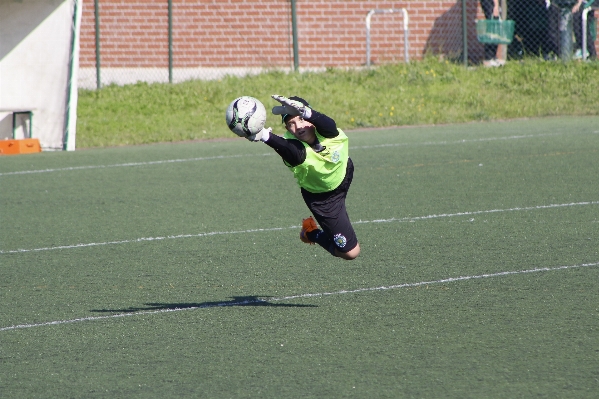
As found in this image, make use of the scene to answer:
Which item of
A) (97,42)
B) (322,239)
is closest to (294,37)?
Result: (97,42)

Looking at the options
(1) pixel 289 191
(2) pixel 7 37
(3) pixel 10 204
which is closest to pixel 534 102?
(1) pixel 289 191

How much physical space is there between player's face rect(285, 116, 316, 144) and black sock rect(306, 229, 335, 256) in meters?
0.94

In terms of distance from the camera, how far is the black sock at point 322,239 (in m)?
7.39

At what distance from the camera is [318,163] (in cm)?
678

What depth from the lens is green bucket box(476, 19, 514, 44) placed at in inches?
846

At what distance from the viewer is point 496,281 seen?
7473 mm

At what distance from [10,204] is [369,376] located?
785 cm

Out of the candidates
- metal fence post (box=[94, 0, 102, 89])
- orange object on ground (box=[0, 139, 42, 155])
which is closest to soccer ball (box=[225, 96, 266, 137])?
orange object on ground (box=[0, 139, 42, 155])

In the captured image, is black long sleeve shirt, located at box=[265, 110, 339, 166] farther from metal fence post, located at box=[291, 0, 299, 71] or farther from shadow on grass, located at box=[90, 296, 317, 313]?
metal fence post, located at box=[291, 0, 299, 71]

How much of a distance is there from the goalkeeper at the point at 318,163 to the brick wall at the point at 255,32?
15735mm

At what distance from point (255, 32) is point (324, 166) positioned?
652 inches

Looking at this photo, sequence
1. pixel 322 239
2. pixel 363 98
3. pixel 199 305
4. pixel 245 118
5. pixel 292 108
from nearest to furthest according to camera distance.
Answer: pixel 245 118 < pixel 292 108 < pixel 199 305 < pixel 322 239 < pixel 363 98

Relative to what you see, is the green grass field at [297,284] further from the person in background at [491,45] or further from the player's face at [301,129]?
the person in background at [491,45]

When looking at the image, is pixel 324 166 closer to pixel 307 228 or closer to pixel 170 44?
pixel 307 228
